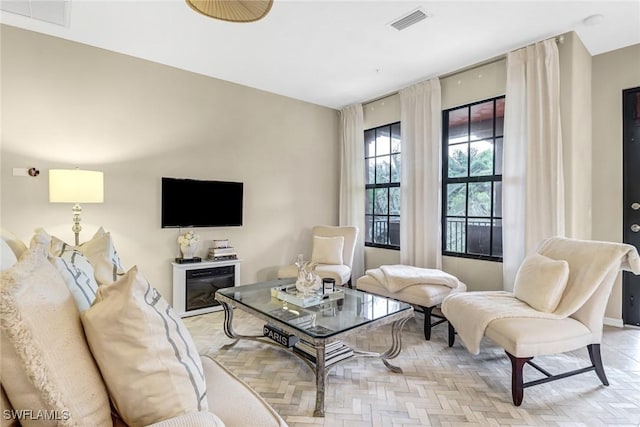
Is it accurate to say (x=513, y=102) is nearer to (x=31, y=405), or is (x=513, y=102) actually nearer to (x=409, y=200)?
(x=409, y=200)

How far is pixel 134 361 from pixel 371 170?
14.0 ft

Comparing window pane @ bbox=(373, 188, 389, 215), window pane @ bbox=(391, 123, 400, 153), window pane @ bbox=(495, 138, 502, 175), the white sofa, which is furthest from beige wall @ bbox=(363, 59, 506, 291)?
the white sofa

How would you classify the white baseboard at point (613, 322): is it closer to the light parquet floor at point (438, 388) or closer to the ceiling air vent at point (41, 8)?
the light parquet floor at point (438, 388)

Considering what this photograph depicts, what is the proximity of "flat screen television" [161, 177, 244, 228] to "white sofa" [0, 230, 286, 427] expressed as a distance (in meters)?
2.65

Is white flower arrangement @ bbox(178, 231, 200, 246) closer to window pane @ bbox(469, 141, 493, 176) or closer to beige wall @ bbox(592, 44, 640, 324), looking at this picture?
window pane @ bbox(469, 141, 493, 176)

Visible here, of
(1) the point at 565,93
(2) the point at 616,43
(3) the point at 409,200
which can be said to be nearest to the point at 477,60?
(1) the point at 565,93

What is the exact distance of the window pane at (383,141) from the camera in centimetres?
457

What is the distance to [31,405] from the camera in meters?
0.75

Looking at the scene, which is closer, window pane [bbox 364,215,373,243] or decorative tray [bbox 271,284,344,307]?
decorative tray [bbox 271,284,344,307]

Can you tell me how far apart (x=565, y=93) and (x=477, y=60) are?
912 millimetres

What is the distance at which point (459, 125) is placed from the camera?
12.4 ft

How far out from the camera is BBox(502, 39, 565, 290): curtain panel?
2900 mm

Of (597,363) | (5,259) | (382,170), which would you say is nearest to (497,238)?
(597,363)

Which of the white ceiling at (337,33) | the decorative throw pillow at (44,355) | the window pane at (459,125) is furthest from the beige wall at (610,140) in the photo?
the decorative throw pillow at (44,355)
